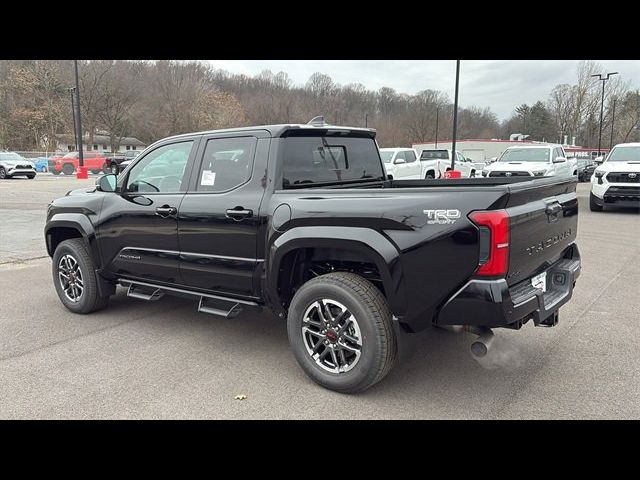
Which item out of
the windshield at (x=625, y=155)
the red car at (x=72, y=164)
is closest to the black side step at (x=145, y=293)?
the windshield at (x=625, y=155)

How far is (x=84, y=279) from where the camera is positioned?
5.12 m

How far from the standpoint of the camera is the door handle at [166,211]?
4.32 meters

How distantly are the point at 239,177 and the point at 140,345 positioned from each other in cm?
174

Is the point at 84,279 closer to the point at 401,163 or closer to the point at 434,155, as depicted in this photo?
the point at 401,163

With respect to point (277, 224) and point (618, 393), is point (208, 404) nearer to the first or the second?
point (277, 224)

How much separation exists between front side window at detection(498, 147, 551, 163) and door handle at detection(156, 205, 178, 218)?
48.1 feet

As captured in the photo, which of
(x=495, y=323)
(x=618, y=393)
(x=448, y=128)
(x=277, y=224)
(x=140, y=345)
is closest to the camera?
(x=495, y=323)

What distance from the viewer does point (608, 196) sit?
1346cm

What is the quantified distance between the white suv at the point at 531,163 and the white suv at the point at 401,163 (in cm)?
346

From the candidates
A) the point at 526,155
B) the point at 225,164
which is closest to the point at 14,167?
the point at 526,155

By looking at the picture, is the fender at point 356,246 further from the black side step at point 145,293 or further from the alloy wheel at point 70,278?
the alloy wheel at point 70,278

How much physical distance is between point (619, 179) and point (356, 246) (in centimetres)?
1262

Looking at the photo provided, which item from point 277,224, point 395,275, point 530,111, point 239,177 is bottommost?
point 395,275
